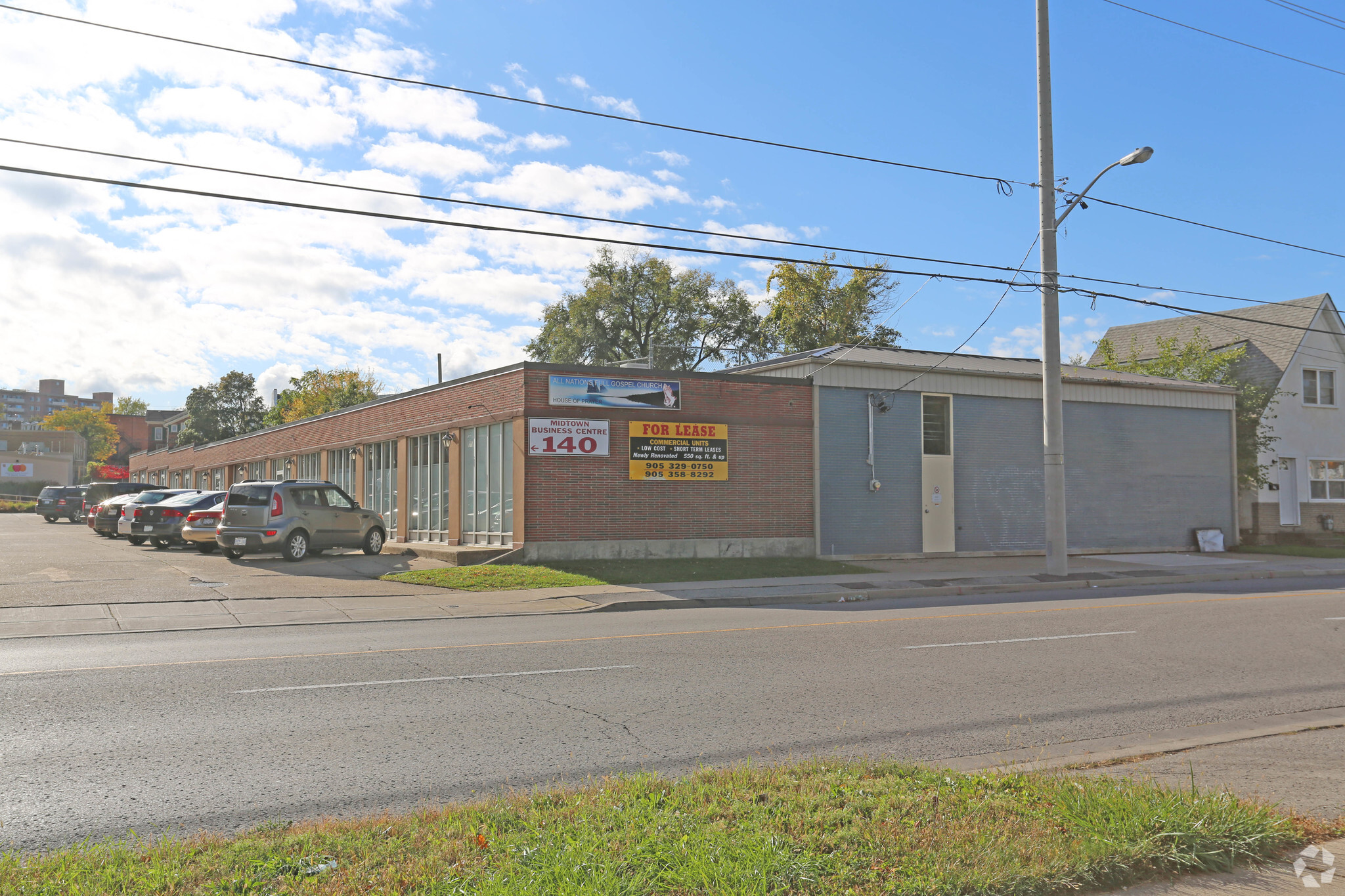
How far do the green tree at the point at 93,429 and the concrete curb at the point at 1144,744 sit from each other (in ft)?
451

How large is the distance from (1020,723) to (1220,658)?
433 centimetres

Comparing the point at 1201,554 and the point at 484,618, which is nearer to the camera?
the point at 484,618

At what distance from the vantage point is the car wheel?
22.0 m

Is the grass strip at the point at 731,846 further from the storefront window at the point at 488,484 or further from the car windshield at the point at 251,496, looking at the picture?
the car windshield at the point at 251,496


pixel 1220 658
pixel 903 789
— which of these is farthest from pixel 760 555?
pixel 903 789

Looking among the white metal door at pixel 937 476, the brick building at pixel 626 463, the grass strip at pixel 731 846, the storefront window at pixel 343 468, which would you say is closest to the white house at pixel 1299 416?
the white metal door at pixel 937 476

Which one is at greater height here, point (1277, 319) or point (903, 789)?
point (1277, 319)

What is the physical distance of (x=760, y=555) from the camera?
72.3ft

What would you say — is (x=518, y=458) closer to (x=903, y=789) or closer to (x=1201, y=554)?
(x=903, y=789)

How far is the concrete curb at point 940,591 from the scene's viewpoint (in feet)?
51.5

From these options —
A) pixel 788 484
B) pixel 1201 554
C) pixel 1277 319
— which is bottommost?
pixel 1201 554

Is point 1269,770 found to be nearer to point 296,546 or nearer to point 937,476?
point 937,476

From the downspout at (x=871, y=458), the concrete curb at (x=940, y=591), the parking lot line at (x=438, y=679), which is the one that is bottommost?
the concrete curb at (x=940, y=591)

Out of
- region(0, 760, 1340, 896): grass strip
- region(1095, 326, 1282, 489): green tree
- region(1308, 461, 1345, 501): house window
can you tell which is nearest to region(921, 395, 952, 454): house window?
region(1095, 326, 1282, 489): green tree
